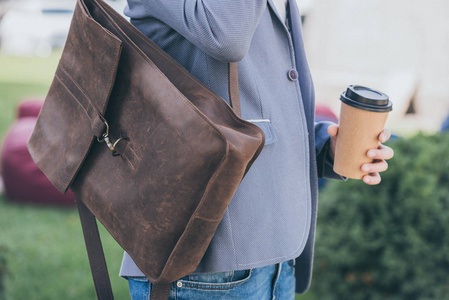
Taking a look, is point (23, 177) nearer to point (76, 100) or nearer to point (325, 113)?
point (325, 113)

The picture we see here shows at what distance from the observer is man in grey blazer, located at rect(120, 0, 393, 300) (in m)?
1.03

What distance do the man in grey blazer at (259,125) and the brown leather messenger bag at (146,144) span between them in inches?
2.7

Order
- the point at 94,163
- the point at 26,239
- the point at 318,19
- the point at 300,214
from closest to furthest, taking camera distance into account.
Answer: the point at 94,163 → the point at 300,214 → the point at 26,239 → the point at 318,19

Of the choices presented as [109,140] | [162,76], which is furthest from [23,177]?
[162,76]

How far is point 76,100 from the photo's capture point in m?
1.16

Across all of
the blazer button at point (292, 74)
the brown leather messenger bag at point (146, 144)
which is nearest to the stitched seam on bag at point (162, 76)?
the brown leather messenger bag at point (146, 144)

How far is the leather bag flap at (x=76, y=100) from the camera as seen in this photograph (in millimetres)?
1069

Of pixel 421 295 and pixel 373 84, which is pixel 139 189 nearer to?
pixel 421 295

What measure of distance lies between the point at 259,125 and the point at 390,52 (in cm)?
853

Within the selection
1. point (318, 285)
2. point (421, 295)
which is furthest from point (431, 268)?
point (318, 285)

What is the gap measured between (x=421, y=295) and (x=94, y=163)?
2248mm

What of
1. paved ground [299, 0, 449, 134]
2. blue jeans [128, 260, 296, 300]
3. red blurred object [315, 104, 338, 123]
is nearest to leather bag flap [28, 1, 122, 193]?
blue jeans [128, 260, 296, 300]

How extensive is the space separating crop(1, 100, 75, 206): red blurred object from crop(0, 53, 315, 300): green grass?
85 millimetres

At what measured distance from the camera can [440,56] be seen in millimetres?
8625
